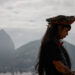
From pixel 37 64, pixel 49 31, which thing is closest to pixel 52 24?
pixel 49 31

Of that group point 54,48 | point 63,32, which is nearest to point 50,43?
point 54,48

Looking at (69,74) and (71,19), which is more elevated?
(71,19)

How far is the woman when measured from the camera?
12.1 feet

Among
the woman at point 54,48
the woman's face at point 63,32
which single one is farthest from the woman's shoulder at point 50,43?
the woman's face at point 63,32

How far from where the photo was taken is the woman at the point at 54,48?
3.70 meters

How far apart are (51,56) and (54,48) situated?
0.12 metres

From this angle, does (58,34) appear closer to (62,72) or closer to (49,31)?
(49,31)

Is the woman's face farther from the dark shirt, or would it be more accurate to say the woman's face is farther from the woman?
the dark shirt

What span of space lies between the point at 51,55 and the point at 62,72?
0.95 feet

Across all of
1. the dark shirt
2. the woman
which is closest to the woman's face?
the woman

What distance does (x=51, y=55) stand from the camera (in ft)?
12.3

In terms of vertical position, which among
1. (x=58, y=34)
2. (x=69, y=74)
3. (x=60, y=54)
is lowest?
(x=69, y=74)

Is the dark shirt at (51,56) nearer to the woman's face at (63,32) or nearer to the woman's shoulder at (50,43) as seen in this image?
the woman's shoulder at (50,43)

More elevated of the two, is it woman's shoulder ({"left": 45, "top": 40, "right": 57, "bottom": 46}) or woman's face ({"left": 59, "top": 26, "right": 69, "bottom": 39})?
woman's face ({"left": 59, "top": 26, "right": 69, "bottom": 39})
